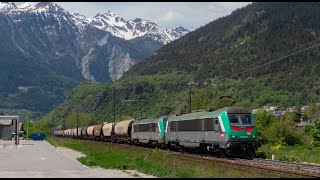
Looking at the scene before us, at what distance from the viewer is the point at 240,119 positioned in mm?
33844

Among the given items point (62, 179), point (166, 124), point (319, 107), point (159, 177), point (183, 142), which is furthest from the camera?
Answer: point (319, 107)

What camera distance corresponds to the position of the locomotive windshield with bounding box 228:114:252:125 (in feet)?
110

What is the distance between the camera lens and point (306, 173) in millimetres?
23375

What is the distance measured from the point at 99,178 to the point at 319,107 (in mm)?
170565

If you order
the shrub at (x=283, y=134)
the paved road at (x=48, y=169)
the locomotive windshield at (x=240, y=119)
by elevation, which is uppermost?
the locomotive windshield at (x=240, y=119)

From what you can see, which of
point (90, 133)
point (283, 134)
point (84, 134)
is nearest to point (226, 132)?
point (283, 134)

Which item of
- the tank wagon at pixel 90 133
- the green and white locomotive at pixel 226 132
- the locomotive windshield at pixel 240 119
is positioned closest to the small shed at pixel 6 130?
the tank wagon at pixel 90 133

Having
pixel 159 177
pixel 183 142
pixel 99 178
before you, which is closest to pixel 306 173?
pixel 159 177

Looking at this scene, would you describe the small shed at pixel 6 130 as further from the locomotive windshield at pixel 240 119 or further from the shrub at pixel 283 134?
the locomotive windshield at pixel 240 119

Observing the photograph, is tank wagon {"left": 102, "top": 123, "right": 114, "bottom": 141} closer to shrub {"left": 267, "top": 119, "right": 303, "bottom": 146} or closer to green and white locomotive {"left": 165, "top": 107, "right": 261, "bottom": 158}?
shrub {"left": 267, "top": 119, "right": 303, "bottom": 146}

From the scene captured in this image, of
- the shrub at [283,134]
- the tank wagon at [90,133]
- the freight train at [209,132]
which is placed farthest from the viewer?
the tank wagon at [90,133]

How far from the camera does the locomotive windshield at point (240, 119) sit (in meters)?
33.4

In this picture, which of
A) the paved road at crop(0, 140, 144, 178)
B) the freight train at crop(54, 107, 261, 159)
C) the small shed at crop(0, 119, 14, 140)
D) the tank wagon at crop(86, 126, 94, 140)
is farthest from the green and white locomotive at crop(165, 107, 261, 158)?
the small shed at crop(0, 119, 14, 140)

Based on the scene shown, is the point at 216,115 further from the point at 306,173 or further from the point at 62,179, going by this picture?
the point at 62,179
